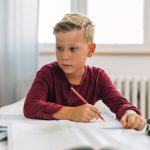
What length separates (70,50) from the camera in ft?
3.87

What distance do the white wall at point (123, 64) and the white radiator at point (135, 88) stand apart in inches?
3.1

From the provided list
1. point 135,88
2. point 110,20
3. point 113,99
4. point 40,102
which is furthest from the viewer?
point 110,20

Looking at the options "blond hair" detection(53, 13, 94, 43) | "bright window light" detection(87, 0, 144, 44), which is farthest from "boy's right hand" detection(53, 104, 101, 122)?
"bright window light" detection(87, 0, 144, 44)

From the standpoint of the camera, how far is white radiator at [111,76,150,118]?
2.26 m

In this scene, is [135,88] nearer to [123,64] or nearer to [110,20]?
[123,64]

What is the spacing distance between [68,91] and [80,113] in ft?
0.82

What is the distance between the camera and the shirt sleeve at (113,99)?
1159 millimetres

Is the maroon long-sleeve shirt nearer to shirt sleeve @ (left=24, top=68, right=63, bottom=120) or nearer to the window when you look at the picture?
shirt sleeve @ (left=24, top=68, right=63, bottom=120)

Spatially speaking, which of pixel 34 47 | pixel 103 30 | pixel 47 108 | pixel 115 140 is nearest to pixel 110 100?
pixel 47 108

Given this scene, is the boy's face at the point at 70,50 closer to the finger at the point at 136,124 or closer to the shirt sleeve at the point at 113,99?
the shirt sleeve at the point at 113,99

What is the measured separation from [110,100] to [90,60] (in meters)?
1.09

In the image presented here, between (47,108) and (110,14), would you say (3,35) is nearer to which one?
(110,14)

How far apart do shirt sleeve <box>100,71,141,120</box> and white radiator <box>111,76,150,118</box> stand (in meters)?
0.94

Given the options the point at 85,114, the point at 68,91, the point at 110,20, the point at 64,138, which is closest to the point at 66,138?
the point at 64,138
